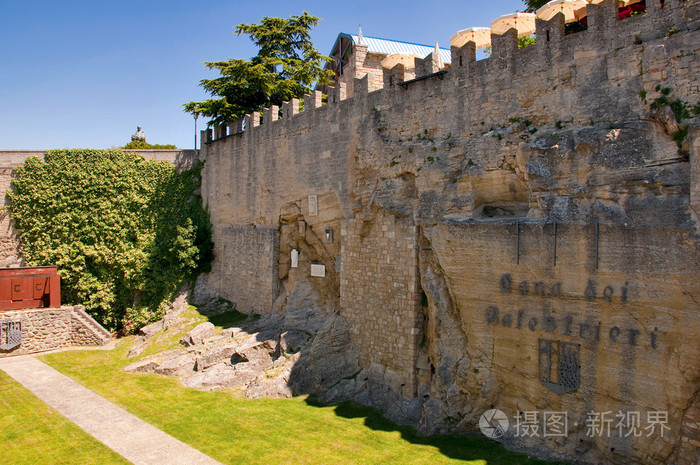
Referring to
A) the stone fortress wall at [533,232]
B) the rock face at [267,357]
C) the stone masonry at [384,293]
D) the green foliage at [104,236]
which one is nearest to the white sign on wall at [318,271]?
the rock face at [267,357]

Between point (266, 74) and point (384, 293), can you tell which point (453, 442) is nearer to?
point (384, 293)

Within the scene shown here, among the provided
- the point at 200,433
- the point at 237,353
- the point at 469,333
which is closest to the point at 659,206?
the point at 469,333

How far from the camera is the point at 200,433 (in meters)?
11.9

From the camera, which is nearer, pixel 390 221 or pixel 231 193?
pixel 390 221

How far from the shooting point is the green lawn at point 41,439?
1060 cm

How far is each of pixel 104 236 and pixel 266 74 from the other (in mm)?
8837

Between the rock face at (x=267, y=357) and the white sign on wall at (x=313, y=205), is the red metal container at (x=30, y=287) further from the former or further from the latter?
the white sign on wall at (x=313, y=205)

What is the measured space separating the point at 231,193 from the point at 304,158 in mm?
5023

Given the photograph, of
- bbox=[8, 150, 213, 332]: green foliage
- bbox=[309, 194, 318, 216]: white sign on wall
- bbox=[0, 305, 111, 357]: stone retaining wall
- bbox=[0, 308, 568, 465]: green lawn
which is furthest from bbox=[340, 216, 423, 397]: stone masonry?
bbox=[0, 305, 111, 357]: stone retaining wall

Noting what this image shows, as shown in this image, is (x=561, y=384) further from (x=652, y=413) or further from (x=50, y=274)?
(x=50, y=274)

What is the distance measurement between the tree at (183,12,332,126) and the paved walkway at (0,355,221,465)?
38.1 feet

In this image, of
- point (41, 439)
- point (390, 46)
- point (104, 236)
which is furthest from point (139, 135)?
point (41, 439)

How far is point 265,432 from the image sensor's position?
11.9 meters

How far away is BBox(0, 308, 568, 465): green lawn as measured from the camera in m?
10.6
